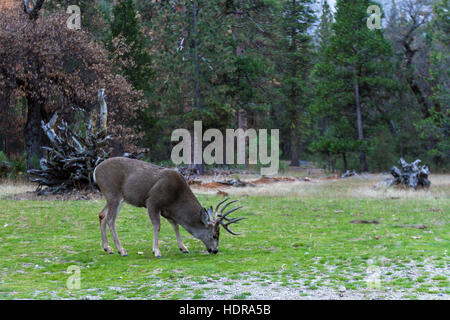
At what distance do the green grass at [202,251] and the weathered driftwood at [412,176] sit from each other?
6.18 m

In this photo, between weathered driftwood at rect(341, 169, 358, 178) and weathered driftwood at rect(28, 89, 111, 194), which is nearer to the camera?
weathered driftwood at rect(28, 89, 111, 194)

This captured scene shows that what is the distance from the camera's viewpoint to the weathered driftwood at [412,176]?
71.2 feet

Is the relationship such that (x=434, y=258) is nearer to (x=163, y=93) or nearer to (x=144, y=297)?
(x=144, y=297)

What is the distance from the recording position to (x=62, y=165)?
60.1 ft

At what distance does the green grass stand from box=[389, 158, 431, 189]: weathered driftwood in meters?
6.18

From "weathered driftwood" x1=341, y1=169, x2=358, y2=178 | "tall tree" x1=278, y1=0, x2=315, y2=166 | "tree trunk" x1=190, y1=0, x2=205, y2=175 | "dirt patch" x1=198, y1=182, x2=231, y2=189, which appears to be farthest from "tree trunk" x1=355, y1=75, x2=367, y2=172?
"dirt patch" x1=198, y1=182, x2=231, y2=189

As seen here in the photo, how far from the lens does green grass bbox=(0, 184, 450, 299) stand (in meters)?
6.67

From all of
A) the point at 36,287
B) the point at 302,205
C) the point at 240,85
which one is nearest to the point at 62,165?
the point at 302,205

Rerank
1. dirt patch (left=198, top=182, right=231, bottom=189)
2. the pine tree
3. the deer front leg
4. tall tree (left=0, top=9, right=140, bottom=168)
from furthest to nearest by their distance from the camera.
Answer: the pine tree < dirt patch (left=198, top=182, right=231, bottom=189) < tall tree (left=0, top=9, right=140, bottom=168) < the deer front leg

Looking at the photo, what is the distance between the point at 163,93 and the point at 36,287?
30765 millimetres

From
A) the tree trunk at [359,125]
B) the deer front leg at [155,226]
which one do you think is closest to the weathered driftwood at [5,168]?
the deer front leg at [155,226]

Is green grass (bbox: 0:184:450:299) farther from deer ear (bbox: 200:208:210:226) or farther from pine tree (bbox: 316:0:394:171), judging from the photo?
pine tree (bbox: 316:0:394:171)

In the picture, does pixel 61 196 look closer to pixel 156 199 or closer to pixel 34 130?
pixel 34 130

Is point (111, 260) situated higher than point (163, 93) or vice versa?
point (163, 93)
